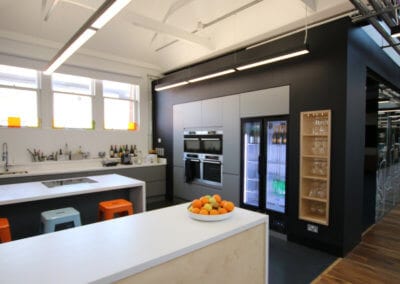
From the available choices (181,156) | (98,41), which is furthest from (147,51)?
(181,156)

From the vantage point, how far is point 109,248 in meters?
1.34

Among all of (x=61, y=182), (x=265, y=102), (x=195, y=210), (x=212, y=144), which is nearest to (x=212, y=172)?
(x=212, y=144)

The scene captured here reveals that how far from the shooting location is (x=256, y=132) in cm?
400

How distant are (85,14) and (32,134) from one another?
247 cm

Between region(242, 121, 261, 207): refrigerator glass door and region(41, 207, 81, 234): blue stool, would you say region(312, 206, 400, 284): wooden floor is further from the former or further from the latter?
region(41, 207, 81, 234): blue stool

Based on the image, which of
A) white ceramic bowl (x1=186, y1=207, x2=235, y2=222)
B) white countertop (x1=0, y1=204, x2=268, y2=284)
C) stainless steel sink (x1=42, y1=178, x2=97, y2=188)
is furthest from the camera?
stainless steel sink (x1=42, y1=178, x2=97, y2=188)

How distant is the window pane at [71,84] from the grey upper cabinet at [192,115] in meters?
2.14

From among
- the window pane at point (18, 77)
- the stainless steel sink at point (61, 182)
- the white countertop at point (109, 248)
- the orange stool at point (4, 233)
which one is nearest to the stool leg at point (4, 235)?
the orange stool at point (4, 233)

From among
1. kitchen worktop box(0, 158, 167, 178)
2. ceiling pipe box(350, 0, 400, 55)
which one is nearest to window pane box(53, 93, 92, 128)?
kitchen worktop box(0, 158, 167, 178)

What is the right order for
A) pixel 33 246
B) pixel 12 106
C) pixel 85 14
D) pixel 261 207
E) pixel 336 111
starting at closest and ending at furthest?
pixel 33 246, pixel 336 111, pixel 85 14, pixel 261 207, pixel 12 106

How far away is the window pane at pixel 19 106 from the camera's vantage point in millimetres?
4336

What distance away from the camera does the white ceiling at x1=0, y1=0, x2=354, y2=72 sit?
320cm

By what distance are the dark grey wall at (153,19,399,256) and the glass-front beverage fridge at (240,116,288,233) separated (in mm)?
196

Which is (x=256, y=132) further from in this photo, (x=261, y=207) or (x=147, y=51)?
(x=147, y=51)
